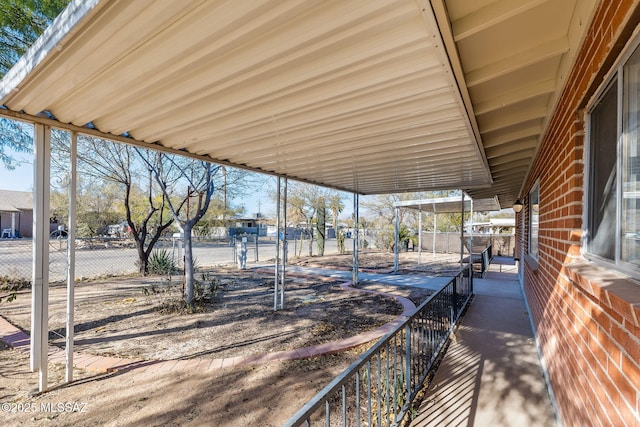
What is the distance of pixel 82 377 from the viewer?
2953 millimetres

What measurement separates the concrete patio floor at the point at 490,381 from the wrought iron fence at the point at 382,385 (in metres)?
0.17

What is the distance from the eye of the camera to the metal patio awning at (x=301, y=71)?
4.77 feet

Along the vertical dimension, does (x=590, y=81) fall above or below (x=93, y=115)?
below

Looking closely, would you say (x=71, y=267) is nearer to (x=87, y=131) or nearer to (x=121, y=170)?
(x=87, y=131)

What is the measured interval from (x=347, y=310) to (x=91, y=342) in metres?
3.79

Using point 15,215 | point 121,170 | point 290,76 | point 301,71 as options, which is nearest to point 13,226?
point 15,215

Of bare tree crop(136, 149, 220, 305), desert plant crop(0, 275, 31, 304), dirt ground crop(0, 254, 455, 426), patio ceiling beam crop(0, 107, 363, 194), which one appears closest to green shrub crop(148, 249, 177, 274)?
dirt ground crop(0, 254, 455, 426)

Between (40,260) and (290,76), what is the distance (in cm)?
282

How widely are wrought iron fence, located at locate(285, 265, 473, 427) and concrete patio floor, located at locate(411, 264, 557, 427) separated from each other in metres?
0.17

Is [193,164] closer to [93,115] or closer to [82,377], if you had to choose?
[93,115]

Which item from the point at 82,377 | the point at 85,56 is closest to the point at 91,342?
the point at 82,377

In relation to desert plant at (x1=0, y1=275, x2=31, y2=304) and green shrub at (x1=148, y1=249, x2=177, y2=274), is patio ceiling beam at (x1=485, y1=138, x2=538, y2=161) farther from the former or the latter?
desert plant at (x1=0, y1=275, x2=31, y2=304)

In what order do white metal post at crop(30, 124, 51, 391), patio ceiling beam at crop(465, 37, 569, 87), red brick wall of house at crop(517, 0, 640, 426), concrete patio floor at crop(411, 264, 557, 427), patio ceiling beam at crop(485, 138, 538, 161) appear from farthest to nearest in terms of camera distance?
1. patio ceiling beam at crop(485, 138, 538, 161)
2. white metal post at crop(30, 124, 51, 391)
3. concrete patio floor at crop(411, 264, 557, 427)
4. patio ceiling beam at crop(465, 37, 569, 87)
5. red brick wall of house at crop(517, 0, 640, 426)

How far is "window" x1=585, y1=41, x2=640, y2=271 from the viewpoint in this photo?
1180mm
